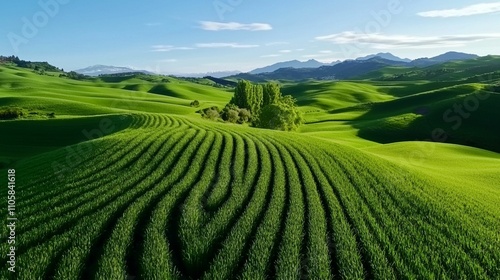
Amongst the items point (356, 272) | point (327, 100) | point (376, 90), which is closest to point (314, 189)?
point (356, 272)

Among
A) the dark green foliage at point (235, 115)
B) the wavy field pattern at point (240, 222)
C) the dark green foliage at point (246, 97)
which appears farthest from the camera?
the dark green foliage at point (246, 97)

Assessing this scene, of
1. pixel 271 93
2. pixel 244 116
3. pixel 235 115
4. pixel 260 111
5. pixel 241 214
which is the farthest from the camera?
pixel 271 93

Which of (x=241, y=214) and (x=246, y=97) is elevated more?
(x=241, y=214)

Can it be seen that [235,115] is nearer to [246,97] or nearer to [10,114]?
[246,97]

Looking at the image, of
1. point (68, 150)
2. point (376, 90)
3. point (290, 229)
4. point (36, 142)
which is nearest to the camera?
point (290, 229)

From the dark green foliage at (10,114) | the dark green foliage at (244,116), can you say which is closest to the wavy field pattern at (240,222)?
the dark green foliage at (10,114)

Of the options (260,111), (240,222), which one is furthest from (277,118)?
(240,222)

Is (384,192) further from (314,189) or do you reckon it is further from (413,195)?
(314,189)

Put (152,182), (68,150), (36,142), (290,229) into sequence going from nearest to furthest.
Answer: (290,229) < (152,182) < (68,150) < (36,142)

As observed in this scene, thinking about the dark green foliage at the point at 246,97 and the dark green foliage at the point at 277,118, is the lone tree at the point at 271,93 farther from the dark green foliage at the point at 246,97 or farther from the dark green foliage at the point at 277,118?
the dark green foliage at the point at 277,118
